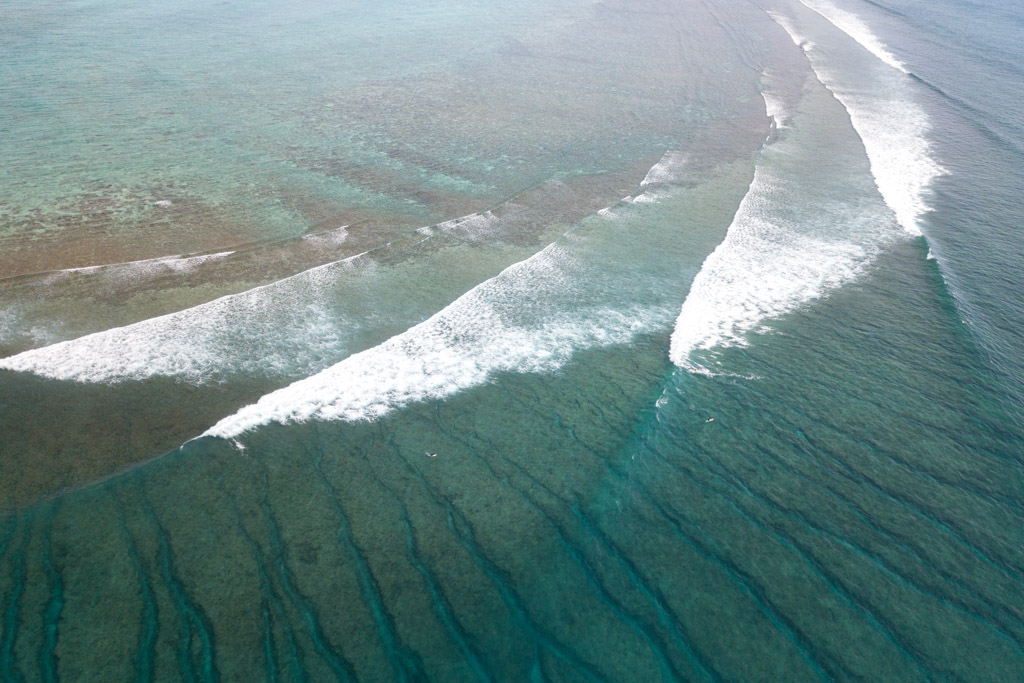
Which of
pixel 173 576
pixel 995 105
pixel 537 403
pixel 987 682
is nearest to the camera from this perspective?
pixel 987 682

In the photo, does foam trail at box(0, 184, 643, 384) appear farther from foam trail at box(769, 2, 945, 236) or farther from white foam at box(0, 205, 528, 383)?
foam trail at box(769, 2, 945, 236)

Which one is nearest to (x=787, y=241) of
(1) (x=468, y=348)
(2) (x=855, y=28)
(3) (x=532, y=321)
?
(3) (x=532, y=321)

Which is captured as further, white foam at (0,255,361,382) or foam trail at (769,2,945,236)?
foam trail at (769,2,945,236)

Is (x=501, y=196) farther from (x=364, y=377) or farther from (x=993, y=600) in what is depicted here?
(x=993, y=600)

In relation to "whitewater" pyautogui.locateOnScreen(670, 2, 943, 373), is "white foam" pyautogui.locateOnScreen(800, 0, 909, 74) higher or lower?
higher

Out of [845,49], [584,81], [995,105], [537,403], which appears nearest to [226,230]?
[537,403]

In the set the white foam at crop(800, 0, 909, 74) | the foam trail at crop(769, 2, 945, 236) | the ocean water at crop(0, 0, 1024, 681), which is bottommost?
the ocean water at crop(0, 0, 1024, 681)

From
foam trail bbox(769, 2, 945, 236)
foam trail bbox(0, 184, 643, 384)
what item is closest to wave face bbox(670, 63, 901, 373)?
foam trail bbox(769, 2, 945, 236)
